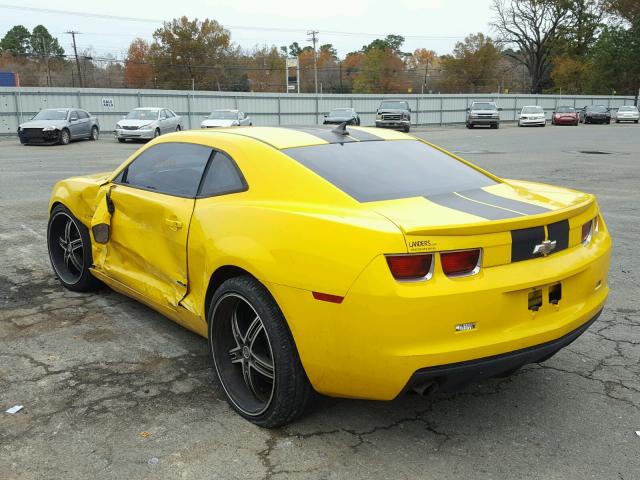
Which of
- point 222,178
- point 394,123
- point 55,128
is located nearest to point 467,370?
point 222,178

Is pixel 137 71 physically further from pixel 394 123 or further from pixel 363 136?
pixel 363 136

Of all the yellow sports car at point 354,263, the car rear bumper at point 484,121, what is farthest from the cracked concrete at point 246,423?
the car rear bumper at point 484,121

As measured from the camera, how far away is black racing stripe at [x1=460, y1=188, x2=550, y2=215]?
2943mm

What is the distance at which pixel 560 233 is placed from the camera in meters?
2.92

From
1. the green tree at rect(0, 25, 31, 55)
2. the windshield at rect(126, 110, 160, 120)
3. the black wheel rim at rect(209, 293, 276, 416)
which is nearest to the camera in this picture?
the black wheel rim at rect(209, 293, 276, 416)

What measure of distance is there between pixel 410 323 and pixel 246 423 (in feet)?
3.76

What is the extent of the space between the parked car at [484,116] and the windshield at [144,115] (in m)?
21.5

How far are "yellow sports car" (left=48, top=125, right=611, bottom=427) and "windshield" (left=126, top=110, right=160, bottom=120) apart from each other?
22126 millimetres

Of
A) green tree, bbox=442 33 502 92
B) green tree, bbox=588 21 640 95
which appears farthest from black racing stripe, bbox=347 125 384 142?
green tree, bbox=442 33 502 92

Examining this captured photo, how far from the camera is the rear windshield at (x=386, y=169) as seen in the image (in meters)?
3.15

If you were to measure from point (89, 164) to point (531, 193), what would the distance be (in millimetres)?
14447

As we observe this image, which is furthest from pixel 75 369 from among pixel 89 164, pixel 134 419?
pixel 89 164

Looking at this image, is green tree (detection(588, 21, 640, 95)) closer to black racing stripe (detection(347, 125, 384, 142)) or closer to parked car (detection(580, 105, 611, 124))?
parked car (detection(580, 105, 611, 124))

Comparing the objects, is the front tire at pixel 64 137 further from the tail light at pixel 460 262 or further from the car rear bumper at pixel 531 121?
the car rear bumper at pixel 531 121
